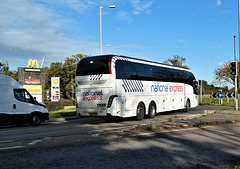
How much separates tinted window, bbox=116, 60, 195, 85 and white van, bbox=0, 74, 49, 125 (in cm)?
504

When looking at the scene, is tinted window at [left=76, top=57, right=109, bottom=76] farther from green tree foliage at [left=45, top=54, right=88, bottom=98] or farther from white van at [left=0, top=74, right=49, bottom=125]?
green tree foliage at [left=45, top=54, right=88, bottom=98]

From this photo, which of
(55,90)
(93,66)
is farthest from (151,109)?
(55,90)

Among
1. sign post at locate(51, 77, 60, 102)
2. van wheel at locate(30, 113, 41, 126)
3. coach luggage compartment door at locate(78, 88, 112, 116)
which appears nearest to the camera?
coach luggage compartment door at locate(78, 88, 112, 116)

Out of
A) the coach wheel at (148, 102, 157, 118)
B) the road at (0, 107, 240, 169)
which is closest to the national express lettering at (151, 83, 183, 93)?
the coach wheel at (148, 102, 157, 118)

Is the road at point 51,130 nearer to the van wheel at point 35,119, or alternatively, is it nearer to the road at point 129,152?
the van wheel at point 35,119

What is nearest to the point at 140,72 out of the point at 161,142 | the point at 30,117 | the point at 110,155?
the point at 30,117

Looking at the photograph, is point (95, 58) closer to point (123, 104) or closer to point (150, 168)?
point (123, 104)

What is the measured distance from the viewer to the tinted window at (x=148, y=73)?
1340cm

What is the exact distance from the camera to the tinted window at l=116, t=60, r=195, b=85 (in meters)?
13.4

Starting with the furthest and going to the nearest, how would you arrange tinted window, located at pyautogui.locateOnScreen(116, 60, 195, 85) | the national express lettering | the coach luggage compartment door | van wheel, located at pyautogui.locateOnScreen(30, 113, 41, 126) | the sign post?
the sign post → the national express lettering → van wheel, located at pyautogui.locateOnScreen(30, 113, 41, 126) → tinted window, located at pyautogui.locateOnScreen(116, 60, 195, 85) → the coach luggage compartment door

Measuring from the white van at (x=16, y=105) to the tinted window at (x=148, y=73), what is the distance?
5044 millimetres

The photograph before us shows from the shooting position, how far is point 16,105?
13.3 metres

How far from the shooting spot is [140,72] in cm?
1505

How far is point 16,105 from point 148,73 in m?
7.89
